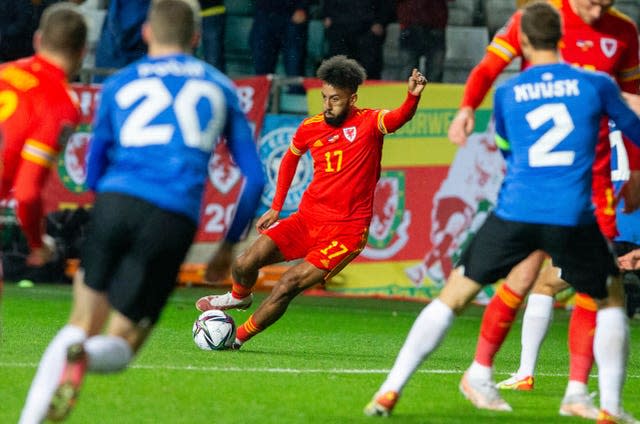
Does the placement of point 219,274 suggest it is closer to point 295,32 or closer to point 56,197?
point 56,197

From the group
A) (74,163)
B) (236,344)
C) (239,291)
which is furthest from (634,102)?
(74,163)

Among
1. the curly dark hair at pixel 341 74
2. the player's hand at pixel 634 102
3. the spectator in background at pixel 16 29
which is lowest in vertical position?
the spectator in background at pixel 16 29

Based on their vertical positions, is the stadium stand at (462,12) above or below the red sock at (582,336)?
above

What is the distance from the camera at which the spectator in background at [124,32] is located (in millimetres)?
16234

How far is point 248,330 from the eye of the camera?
33.5ft

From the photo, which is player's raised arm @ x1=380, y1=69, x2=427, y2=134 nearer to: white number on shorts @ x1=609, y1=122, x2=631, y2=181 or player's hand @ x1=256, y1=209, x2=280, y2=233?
player's hand @ x1=256, y1=209, x2=280, y2=233

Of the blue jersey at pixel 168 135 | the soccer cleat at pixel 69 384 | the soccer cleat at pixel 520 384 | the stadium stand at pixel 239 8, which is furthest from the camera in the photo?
the stadium stand at pixel 239 8

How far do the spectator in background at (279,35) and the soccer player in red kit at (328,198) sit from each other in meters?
A: 6.40

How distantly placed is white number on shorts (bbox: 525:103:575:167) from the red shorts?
150 inches

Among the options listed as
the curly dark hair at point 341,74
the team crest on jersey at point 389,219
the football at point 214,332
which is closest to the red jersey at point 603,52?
the curly dark hair at point 341,74

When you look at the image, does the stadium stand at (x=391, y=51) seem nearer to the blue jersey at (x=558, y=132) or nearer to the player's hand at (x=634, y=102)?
the player's hand at (x=634, y=102)

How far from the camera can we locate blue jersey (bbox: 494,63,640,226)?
22.2 ft

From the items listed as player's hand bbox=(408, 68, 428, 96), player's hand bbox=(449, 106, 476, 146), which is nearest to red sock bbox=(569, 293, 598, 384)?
player's hand bbox=(449, 106, 476, 146)

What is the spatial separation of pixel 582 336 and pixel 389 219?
827 cm
